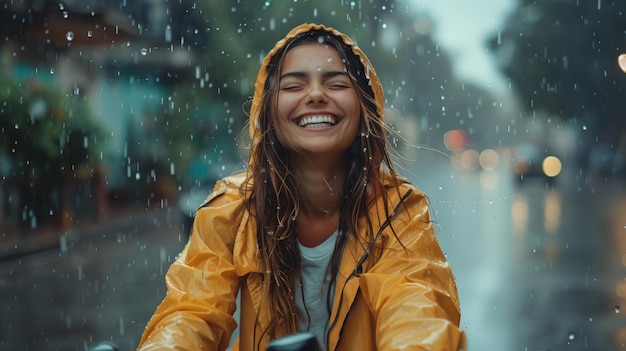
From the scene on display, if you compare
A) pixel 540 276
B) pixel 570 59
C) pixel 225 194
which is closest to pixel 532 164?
pixel 570 59

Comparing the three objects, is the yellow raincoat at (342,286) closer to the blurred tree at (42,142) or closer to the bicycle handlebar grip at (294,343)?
the bicycle handlebar grip at (294,343)

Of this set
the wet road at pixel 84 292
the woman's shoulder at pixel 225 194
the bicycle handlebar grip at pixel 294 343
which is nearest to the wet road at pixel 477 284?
the wet road at pixel 84 292

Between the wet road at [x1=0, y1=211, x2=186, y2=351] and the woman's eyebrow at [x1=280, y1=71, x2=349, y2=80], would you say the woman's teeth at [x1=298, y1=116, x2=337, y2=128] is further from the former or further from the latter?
the wet road at [x1=0, y1=211, x2=186, y2=351]

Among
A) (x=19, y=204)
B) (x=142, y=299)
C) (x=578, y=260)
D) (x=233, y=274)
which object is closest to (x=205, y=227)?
(x=233, y=274)

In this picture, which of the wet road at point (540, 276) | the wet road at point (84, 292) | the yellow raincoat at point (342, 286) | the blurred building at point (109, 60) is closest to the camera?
the yellow raincoat at point (342, 286)

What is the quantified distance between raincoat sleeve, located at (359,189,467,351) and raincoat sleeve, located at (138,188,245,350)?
466 millimetres

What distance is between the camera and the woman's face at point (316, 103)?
9.04ft

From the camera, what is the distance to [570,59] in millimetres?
38594

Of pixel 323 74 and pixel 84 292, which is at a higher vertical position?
pixel 323 74

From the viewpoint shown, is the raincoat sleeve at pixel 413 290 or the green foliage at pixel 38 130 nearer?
the raincoat sleeve at pixel 413 290

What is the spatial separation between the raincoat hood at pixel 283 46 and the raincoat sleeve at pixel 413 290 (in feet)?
1.44

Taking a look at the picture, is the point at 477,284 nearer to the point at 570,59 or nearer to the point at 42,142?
the point at 42,142

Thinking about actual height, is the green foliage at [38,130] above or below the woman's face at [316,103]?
below

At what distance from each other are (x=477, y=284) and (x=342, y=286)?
7106 mm
